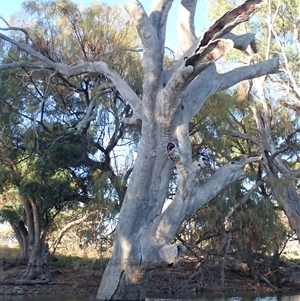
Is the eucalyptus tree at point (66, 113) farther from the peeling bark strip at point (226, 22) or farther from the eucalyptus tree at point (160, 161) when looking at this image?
the peeling bark strip at point (226, 22)

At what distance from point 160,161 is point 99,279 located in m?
6.56

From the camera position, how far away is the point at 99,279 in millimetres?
15258

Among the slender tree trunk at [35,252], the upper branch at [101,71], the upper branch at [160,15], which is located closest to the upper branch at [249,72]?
the upper branch at [160,15]

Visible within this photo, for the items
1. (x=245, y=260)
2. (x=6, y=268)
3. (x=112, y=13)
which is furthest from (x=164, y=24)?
(x=6, y=268)

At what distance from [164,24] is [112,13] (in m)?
3.87

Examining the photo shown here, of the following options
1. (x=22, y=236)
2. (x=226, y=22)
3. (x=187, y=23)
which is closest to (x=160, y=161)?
(x=226, y=22)

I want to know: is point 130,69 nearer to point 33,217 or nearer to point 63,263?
point 33,217

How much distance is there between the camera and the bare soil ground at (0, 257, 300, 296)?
14141 millimetres

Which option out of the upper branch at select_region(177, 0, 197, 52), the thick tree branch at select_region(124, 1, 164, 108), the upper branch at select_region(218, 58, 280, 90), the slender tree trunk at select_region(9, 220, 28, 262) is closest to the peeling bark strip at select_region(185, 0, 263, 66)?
the thick tree branch at select_region(124, 1, 164, 108)

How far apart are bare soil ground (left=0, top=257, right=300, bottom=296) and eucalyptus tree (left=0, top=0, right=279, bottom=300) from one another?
15.4 ft

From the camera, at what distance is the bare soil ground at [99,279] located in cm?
1414

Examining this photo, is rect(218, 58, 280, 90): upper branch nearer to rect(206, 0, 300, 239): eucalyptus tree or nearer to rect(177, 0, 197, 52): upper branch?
rect(177, 0, 197, 52): upper branch

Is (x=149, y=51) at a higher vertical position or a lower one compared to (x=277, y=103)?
lower

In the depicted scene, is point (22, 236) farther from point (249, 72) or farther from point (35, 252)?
point (249, 72)
